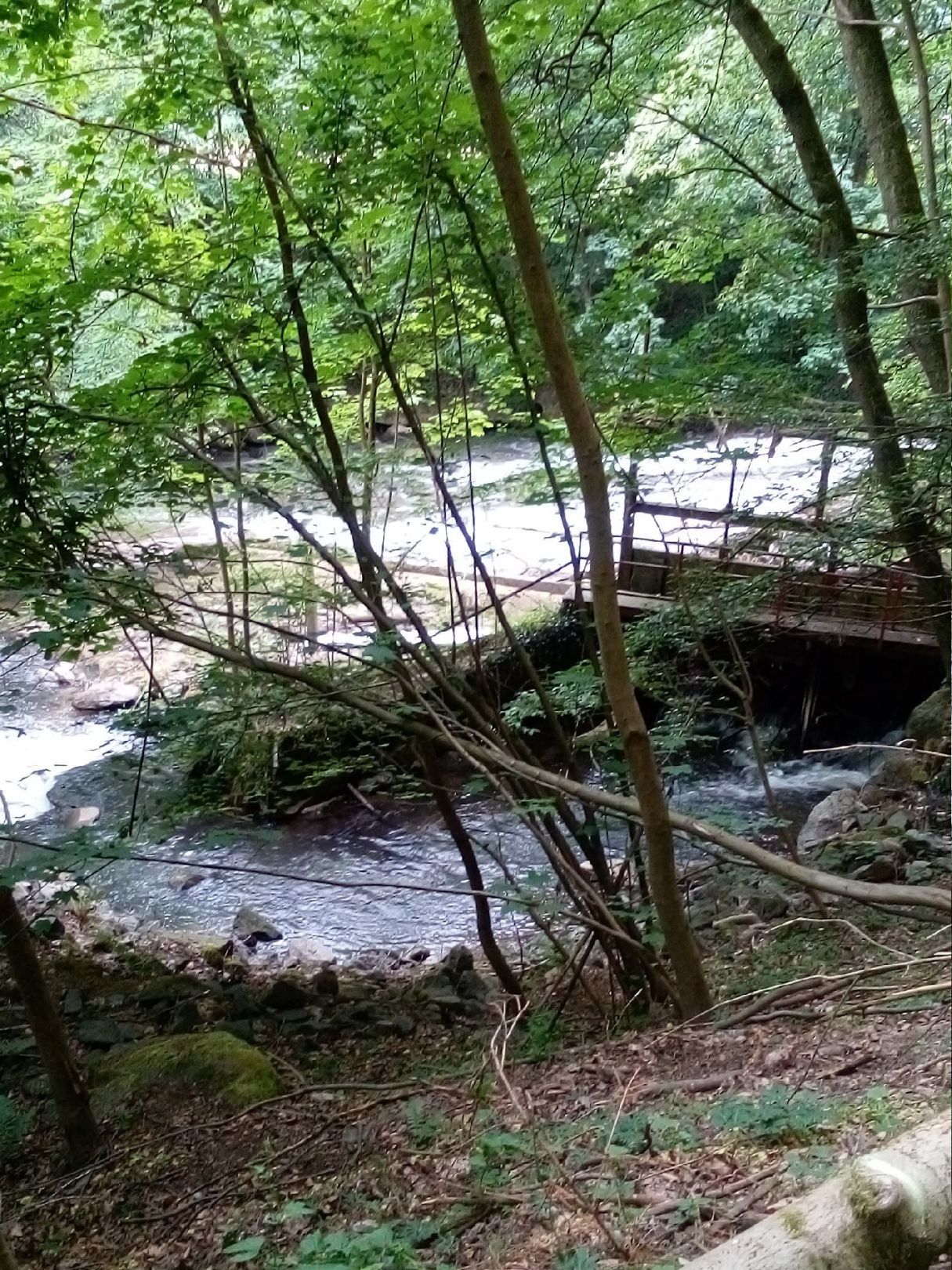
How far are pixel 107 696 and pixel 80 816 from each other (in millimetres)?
3239

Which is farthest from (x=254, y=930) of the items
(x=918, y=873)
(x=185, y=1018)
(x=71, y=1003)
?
(x=918, y=873)

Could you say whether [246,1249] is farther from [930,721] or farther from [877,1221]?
[930,721]

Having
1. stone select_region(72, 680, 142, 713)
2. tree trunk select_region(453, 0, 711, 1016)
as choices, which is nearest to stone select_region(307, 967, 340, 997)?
tree trunk select_region(453, 0, 711, 1016)

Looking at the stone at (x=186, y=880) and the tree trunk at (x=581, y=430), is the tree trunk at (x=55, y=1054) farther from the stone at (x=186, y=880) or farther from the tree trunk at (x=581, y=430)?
the stone at (x=186, y=880)

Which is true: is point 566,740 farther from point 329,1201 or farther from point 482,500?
point 329,1201

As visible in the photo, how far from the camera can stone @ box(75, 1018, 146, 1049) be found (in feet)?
19.2

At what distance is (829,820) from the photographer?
8.48 m

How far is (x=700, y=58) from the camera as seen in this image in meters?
9.06

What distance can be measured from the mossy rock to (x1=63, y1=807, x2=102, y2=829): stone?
4914 millimetres

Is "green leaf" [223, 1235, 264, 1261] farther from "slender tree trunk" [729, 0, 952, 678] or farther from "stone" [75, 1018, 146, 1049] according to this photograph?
"slender tree trunk" [729, 0, 952, 678]

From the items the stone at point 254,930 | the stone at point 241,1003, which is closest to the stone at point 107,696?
the stone at point 254,930

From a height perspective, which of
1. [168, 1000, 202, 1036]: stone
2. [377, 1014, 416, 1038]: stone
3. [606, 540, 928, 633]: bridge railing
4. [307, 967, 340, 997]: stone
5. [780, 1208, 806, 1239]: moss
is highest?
[606, 540, 928, 633]: bridge railing

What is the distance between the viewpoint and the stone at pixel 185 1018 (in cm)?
600

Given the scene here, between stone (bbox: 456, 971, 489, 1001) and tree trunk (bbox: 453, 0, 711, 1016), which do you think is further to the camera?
stone (bbox: 456, 971, 489, 1001)
